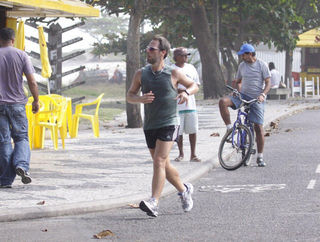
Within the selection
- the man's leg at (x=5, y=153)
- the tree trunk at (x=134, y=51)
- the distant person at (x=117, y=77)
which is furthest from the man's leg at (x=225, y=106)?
the distant person at (x=117, y=77)

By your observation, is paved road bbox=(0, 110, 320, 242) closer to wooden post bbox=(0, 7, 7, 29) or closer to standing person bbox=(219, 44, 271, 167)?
standing person bbox=(219, 44, 271, 167)

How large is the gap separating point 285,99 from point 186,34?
6165 mm

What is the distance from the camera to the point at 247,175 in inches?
468

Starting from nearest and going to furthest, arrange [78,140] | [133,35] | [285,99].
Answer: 1. [78,140]
2. [133,35]
3. [285,99]

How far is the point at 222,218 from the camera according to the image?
838 cm

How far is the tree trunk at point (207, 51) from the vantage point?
36188mm

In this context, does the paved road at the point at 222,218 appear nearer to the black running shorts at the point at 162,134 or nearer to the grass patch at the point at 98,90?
the black running shorts at the point at 162,134

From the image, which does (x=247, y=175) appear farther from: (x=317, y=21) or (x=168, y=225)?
(x=317, y=21)

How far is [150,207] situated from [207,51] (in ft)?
93.2

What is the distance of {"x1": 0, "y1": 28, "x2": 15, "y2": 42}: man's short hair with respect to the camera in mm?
10398

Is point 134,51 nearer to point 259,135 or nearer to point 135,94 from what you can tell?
point 259,135

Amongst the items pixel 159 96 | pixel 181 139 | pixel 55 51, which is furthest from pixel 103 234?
pixel 55 51

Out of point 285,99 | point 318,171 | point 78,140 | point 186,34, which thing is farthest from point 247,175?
point 186,34

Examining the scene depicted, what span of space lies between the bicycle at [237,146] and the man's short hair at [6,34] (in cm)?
359
